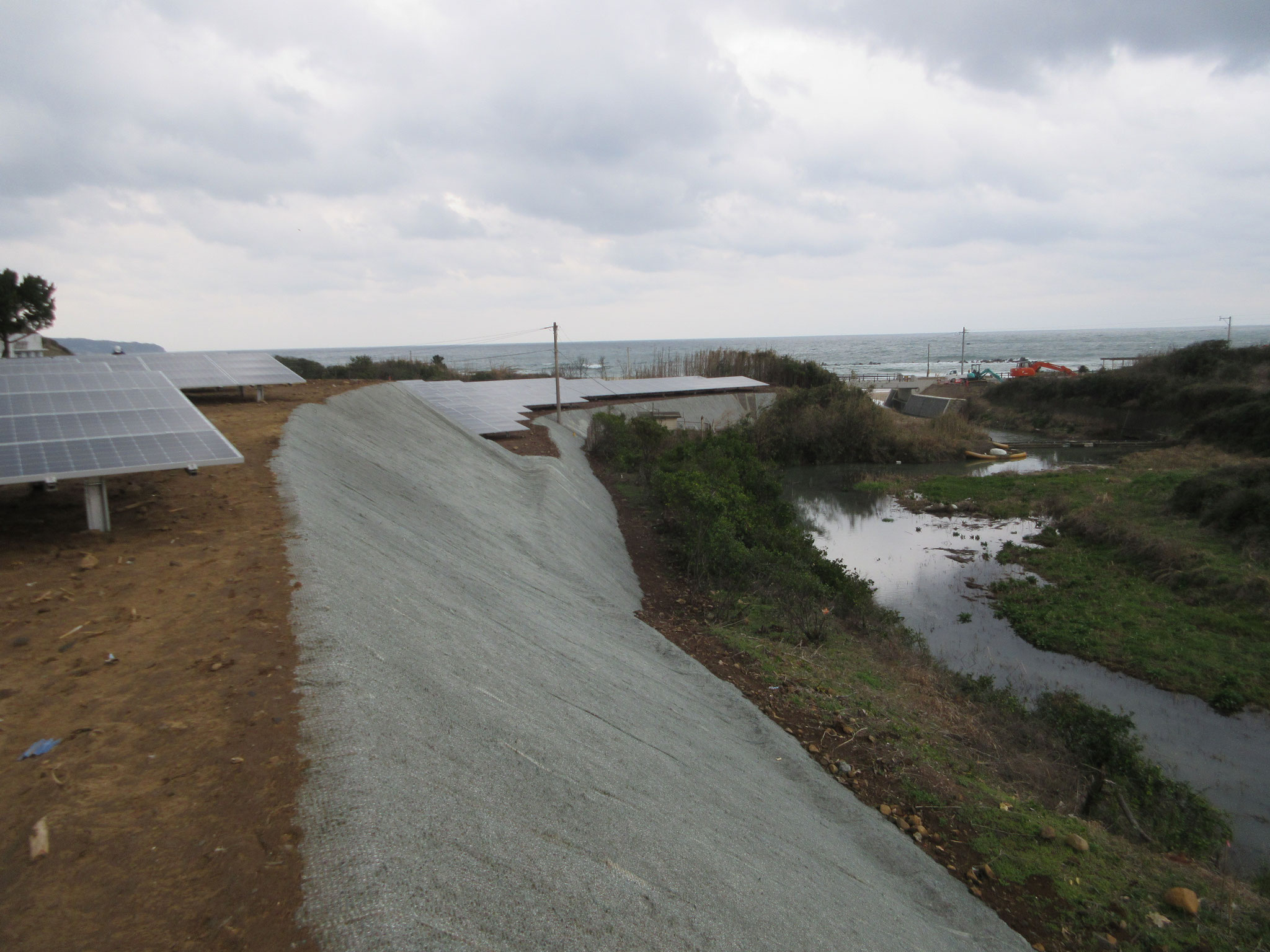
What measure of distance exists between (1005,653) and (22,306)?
38.2 metres

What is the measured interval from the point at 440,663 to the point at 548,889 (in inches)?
120

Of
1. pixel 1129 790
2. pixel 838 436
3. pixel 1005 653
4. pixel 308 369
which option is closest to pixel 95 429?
pixel 1129 790

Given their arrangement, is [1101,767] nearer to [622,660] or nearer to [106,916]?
[622,660]

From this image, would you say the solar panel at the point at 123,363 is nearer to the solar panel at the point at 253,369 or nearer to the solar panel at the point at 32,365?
the solar panel at the point at 32,365

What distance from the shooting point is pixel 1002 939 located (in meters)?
6.49

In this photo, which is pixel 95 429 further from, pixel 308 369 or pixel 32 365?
pixel 308 369

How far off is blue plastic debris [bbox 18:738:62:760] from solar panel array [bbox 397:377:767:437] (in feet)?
70.0

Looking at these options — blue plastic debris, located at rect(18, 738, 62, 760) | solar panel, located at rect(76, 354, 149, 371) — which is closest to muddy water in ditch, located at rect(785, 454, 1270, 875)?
blue plastic debris, located at rect(18, 738, 62, 760)

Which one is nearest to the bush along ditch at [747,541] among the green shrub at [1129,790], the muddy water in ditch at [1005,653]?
the muddy water in ditch at [1005,653]

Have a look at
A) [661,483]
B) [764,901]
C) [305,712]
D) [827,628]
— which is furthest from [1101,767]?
[661,483]

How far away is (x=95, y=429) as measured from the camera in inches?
358

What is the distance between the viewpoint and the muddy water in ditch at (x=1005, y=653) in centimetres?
1129

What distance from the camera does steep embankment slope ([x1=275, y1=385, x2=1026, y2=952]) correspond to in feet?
13.0

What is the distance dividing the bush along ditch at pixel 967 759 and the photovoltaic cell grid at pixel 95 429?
26.4 ft
